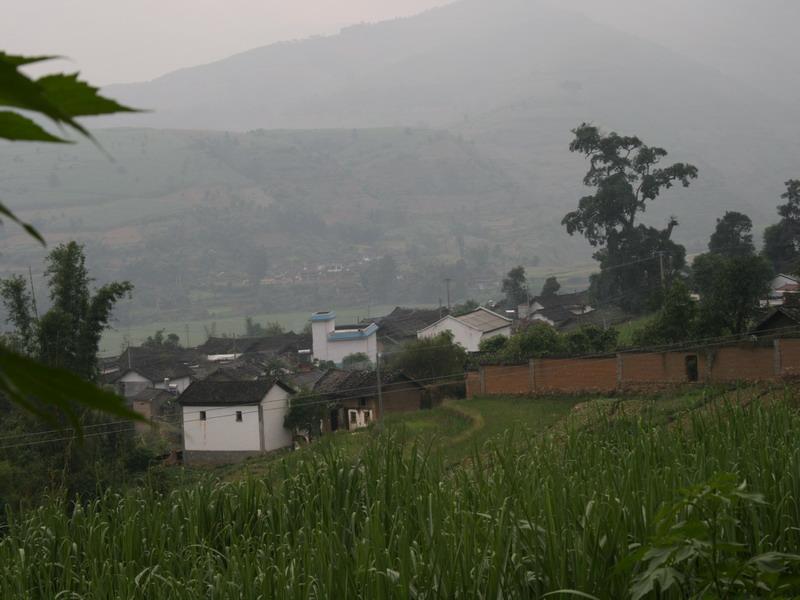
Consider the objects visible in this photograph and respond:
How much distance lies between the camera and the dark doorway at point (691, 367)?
20641mm

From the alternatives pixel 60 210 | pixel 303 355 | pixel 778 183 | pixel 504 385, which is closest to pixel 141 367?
pixel 303 355

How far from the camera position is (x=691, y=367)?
2073 cm

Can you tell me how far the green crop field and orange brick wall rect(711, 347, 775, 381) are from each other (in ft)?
42.0

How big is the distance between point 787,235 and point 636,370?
21047 millimetres

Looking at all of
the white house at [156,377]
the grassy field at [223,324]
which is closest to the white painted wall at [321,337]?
the white house at [156,377]

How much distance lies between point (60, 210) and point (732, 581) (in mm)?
137275

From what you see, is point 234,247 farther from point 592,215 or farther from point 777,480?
point 777,480

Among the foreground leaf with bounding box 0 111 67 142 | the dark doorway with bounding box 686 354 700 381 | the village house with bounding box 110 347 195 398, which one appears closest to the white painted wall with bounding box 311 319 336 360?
the village house with bounding box 110 347 195 398

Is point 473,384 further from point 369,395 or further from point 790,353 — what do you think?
point 790,353

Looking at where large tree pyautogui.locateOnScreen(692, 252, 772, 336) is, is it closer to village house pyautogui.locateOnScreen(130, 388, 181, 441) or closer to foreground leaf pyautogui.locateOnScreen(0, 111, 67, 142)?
village house pyautogui.locateOnScreen(130, 388, 181, 441)

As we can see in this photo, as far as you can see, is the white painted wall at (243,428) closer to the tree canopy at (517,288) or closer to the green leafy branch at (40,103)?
the green leafy branch at (40,103)

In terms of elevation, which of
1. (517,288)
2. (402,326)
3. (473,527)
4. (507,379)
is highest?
(517,288)

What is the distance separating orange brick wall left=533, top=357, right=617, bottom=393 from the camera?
71.9ft

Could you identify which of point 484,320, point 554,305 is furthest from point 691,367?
point 554,305
